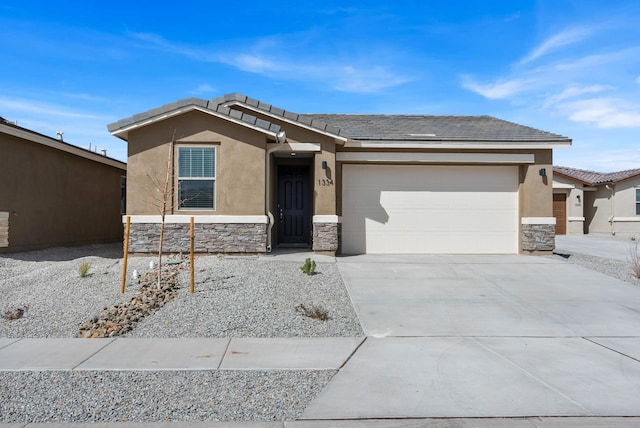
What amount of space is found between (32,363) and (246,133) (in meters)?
7.50

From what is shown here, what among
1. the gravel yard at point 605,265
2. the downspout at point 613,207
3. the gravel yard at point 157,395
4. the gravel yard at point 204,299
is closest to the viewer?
the gravel yard at point 157,395

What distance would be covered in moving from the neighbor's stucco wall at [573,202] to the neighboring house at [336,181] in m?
10.6

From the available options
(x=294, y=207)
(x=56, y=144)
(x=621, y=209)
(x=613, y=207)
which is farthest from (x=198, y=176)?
(x=621, y=209)

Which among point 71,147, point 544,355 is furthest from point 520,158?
point 71,147

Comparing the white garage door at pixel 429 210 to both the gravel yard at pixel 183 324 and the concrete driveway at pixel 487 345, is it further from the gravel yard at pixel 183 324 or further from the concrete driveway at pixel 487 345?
the concrete driveway at pixel 487 345

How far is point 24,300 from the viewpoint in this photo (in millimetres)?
7867

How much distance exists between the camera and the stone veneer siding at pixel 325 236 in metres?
12.0

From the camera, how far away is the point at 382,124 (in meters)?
14.8

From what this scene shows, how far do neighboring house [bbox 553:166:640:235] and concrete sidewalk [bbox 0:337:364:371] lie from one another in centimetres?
→ 2108

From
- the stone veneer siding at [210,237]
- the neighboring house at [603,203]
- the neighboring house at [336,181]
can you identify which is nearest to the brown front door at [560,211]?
the neighboring house at [603,203]

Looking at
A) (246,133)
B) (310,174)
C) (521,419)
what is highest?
(246,133)

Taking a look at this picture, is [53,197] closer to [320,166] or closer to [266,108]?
[266,108]

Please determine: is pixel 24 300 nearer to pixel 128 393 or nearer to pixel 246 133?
pixel 128 393

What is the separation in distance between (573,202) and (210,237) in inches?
783
